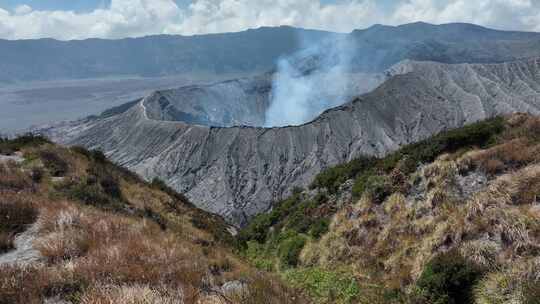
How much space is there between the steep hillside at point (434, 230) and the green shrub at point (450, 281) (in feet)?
0.06

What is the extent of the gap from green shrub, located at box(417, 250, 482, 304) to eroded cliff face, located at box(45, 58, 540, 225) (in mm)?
46666

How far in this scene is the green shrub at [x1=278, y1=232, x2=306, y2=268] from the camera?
13.4 metres

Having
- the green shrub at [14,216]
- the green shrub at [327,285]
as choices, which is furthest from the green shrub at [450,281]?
the green shrub at [14,216]

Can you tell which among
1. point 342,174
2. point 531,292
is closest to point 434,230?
point 531,292

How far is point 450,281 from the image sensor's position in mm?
7480

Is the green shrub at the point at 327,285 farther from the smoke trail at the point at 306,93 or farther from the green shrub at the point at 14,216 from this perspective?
the smoke trail at the point at 306,93

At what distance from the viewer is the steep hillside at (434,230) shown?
7.55 m

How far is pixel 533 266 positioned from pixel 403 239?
3834mm

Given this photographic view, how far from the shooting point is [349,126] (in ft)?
239

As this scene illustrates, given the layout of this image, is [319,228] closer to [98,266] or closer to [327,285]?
[327,285]

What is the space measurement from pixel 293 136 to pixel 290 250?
56.5 metres

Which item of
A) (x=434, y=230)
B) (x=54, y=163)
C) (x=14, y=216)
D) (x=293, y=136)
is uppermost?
(x=14, y=216)

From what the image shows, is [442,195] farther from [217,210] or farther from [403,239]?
[217,210]

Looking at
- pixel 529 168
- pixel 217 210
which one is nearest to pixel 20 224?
pixel 529 168
